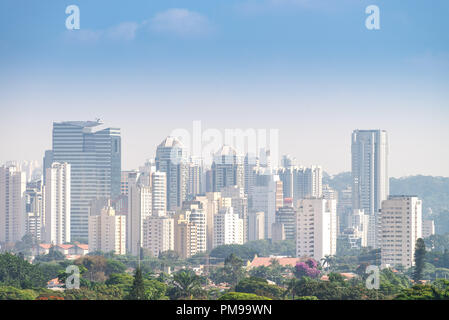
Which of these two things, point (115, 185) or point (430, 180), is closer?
point (430, 180)

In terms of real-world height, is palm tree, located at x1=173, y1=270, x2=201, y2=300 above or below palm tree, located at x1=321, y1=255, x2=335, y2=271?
above

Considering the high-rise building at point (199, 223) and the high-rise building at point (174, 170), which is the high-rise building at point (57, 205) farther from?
the high-rise building at point (199, 223)

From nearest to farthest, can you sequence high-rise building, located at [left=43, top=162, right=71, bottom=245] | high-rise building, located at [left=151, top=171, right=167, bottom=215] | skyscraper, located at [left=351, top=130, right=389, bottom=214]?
high-rise building, located at [left=151, top=171, right=167, bottom=215]
high-rise building, located at [left=43, top=162, right=71, bottom=245]
skyscraper, located at [left=351, top=130, right=389, bottom=214]

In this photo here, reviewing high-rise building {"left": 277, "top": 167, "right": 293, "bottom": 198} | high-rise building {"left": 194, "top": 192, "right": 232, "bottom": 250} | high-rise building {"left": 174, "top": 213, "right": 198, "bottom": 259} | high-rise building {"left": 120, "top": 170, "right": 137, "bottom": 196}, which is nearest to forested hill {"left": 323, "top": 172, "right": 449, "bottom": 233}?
high-rise building {"left": 277, "top": 167, "right": 293, "bottom": 198}

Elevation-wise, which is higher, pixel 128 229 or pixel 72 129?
pixel 72 129

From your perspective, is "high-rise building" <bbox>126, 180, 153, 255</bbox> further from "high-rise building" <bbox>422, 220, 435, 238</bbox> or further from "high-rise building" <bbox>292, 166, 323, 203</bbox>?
"high-rise building" <bbox>422, 220, 435, 238</bbox>

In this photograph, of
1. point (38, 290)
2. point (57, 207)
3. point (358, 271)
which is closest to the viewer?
point (38, 290)
